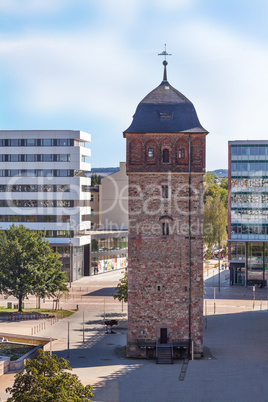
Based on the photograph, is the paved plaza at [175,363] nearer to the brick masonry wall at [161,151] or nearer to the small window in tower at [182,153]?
the brick masonry wall at [161,151]

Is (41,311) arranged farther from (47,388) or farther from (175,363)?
(47,388)

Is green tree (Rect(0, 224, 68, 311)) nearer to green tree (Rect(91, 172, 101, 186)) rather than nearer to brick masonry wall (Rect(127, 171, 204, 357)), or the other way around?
brick masonry wall (Rect(127, 171, 204, 357))

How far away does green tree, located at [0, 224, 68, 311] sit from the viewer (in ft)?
248

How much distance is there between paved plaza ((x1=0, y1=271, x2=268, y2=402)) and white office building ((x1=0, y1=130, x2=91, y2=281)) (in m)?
25.5

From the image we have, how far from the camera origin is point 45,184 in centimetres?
10644

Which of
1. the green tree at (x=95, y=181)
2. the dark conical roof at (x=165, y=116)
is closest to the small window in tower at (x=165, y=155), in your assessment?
the dark conical roof at (x=165, y=116)

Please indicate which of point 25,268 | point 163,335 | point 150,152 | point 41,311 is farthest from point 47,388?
point 41,311

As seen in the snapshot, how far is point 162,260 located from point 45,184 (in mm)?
55166

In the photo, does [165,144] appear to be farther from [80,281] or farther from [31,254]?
[80,281]

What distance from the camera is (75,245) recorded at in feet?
351

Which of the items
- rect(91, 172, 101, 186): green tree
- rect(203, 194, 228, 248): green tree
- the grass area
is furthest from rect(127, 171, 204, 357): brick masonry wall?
rect(91, 172, 101, 186): green tree

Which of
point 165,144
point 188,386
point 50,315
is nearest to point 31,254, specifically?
point 50,315

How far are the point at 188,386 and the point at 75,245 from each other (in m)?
63.7

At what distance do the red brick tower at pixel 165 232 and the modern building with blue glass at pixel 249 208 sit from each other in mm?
49210
